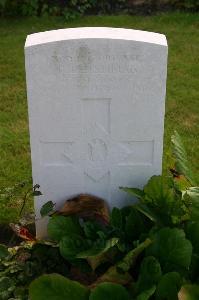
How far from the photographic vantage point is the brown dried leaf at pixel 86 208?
9.10 feet

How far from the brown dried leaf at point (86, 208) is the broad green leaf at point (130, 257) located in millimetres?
316

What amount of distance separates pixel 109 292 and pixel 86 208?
57 cm

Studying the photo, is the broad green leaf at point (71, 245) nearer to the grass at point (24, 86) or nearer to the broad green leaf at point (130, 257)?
the broad green leaf at point (130, 257)

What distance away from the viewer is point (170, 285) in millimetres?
2320

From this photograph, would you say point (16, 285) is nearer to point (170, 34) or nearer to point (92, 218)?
point (92, 218)

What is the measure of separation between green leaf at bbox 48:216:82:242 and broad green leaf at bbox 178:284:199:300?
0.60 m

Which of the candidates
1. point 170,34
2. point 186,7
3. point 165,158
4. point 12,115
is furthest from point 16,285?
point 186,7

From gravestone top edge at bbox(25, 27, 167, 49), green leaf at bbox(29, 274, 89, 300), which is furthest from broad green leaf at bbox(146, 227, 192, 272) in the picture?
gravestone top edge at bbox(25, 27, 167, 49)

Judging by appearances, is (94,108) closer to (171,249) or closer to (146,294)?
(171,249)

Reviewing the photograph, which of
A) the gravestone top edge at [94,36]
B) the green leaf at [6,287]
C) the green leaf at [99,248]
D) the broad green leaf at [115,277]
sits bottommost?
the green leaf at [6,287]

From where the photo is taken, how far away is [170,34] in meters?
6.16

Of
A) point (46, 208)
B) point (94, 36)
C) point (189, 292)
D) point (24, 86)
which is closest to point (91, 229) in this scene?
point (46, 208)

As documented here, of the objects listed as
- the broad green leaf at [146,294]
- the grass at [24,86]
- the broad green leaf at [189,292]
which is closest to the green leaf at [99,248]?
the broad green leaf at [146,294]

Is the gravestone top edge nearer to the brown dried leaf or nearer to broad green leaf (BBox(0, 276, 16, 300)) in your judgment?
the brown dried leaf
